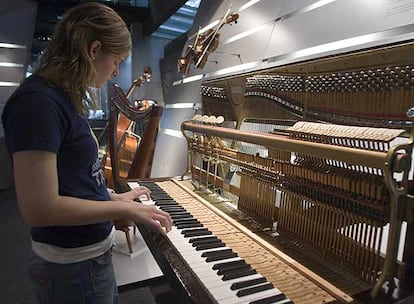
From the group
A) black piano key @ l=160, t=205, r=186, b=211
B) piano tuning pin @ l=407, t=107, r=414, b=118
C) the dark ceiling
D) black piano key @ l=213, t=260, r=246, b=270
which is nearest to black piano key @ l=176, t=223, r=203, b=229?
black piano key @ l=160, t=205, r=186, b=211

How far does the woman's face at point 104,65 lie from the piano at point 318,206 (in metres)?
0.68

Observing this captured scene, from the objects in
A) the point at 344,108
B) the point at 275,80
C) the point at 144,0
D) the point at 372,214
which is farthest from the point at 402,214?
the point at 144,0

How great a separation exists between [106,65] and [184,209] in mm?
956

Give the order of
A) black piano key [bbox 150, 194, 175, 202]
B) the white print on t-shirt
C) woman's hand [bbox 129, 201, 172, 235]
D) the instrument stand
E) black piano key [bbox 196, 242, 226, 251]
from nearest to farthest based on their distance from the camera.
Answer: woman's hand [bbox 129, 201, 172, 235], the white print on t-shirt, black piano key [bbox 196, 242, 226, 251], black piano key [bbox 150, 194, 175, 202], the instrument stand

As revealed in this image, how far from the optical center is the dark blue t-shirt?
0.83 metres

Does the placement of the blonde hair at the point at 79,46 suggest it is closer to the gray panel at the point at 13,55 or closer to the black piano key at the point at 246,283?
the black piano key at the point at 246,283

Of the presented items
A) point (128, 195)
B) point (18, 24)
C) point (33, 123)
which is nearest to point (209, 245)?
point (128, 195)

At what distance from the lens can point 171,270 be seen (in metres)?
1.18

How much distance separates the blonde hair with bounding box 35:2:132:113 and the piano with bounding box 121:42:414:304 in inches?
28.4

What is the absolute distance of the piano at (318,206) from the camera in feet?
3.14

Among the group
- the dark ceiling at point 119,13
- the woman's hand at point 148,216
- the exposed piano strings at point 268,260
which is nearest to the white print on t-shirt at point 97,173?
the woman's hand at point 148,216

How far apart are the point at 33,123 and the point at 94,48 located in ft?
1.07

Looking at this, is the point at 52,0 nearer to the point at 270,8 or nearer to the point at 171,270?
the point at 270,8

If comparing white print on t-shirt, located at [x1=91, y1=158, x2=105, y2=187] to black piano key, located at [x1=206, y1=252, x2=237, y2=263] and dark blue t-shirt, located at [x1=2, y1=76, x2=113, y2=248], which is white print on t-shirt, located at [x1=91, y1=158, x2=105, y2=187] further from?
black piano key, located at [x1=206, y1=252, x2=237, y2=263]
